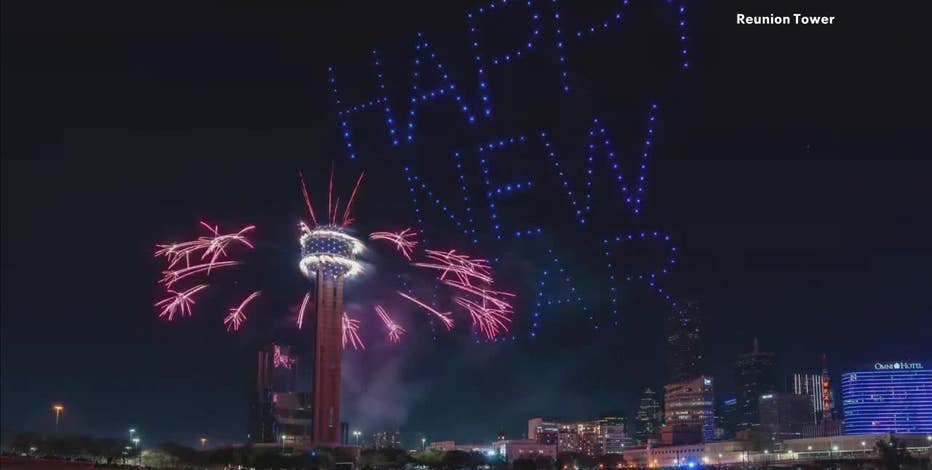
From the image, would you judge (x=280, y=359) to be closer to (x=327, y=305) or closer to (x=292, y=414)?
Result: (x=292, y=414)

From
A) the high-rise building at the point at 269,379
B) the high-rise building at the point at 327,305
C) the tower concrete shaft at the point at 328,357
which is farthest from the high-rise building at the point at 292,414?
the high-rise building at the point at 327,305

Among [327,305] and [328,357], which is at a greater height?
[327,305]

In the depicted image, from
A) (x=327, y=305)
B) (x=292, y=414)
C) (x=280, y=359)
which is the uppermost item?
(x=327, y=305)

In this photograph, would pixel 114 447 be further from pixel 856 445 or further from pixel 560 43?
pixel 856 445

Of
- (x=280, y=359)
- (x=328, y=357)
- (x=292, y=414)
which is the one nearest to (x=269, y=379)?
(x=280, y=359)

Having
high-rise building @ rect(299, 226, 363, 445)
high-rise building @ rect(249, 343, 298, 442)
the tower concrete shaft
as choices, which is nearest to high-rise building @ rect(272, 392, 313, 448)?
high-rise building @ rect(249, 343, 298, 442)

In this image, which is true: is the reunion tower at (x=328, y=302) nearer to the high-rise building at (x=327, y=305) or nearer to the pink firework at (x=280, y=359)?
the high-rise building at (x=327, y=305)
